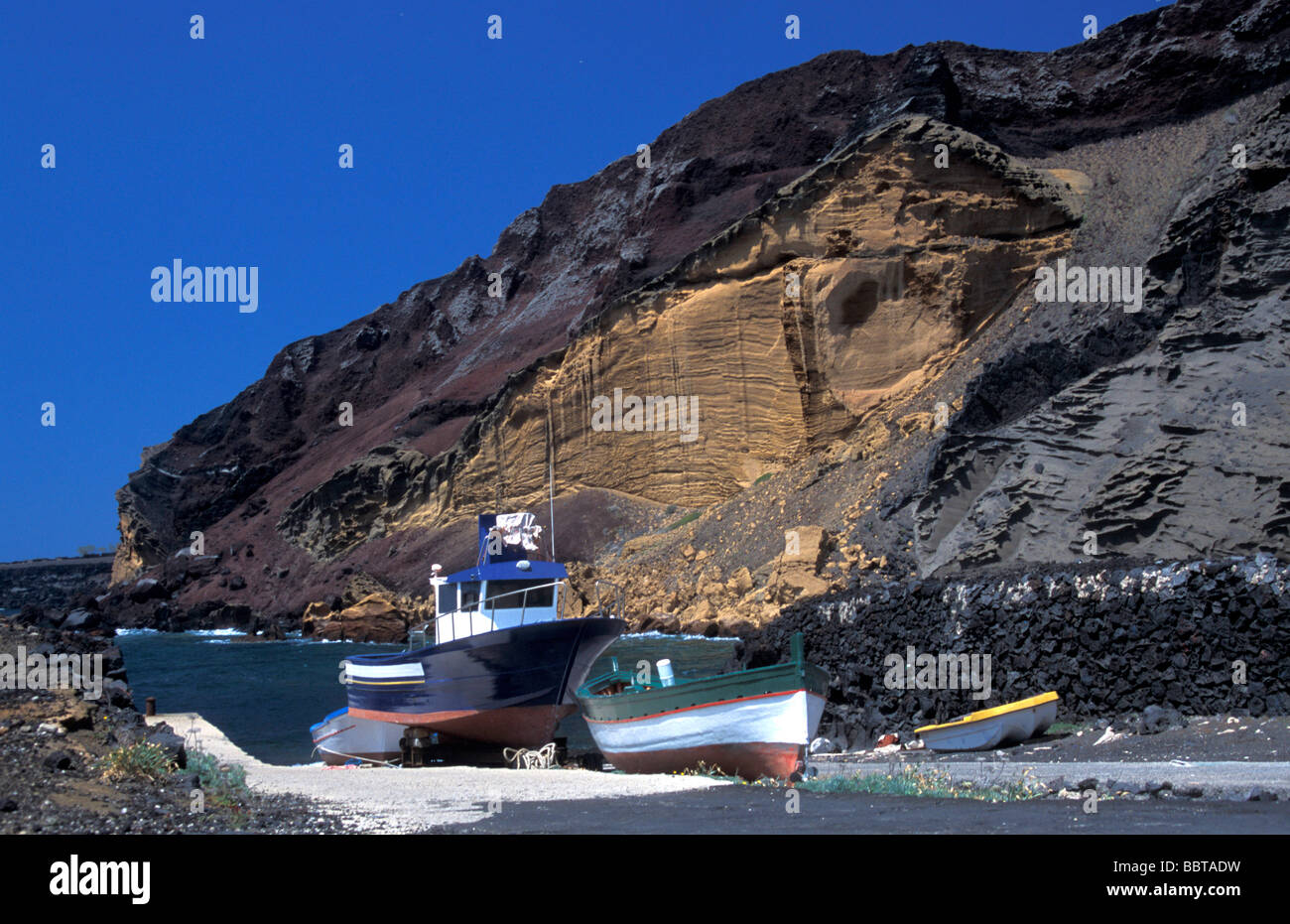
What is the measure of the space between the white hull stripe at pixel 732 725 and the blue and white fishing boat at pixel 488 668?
9.15 feet

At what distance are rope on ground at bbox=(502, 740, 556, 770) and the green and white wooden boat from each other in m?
2.16

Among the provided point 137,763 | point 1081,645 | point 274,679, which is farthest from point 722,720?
point 274,679

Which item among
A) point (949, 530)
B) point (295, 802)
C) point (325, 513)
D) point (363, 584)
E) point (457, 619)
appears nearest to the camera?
point (295, 802)

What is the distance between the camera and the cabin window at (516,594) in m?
18.5

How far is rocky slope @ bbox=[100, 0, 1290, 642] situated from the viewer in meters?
23.7

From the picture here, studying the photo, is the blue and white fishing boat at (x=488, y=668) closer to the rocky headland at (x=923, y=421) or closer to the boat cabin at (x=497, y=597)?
the boat cabin at (x=497, y=597)

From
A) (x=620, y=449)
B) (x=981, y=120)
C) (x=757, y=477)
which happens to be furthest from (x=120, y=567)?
(x=981, y=120)

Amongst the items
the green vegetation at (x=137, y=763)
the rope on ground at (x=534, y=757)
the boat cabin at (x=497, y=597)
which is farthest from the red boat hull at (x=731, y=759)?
the green vegetation at (x=137, y=763)

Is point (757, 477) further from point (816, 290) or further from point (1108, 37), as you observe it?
Result: point (1108, 37)

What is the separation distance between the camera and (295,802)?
32.9ft

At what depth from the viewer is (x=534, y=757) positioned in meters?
17.6

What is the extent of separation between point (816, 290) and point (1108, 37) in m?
33.3

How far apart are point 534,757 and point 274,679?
1798 centimetres

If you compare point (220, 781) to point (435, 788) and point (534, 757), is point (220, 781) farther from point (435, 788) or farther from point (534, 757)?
point (534, 757)
